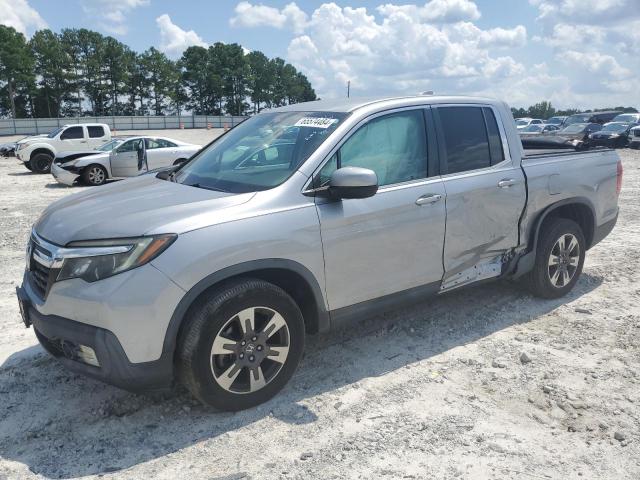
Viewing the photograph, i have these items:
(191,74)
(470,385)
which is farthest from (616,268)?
(191,74)

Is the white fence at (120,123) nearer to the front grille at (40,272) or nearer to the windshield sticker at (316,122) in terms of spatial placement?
the windshield sticker at (316,122)

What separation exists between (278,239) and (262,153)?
34.8 inches

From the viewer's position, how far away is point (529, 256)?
484 centimetres

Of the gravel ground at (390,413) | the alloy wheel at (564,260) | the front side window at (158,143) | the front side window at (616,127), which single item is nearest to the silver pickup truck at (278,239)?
the alloy wheel at (564,260)

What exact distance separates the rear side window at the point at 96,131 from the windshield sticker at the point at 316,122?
19.8 metres

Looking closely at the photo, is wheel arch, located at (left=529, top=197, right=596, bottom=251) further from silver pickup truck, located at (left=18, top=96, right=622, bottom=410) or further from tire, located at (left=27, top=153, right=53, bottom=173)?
tire, located at (left=27, top=153, right=53, bottom=173)

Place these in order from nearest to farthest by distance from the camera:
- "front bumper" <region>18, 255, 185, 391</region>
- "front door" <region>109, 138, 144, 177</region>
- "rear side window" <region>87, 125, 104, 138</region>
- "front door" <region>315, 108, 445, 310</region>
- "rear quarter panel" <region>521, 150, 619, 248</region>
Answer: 1. "front bumper" <region>18, 255, 185, 391</region>
2. "front door" <region>315, 108, 445, 310</region>
3. "rear quarter panel" <region>521, 150, 619, 248</region>
4. "front door" <region>109, 138, 144, 177</region>
5. "rear side window" <region>87, 125, 104, 138</region>

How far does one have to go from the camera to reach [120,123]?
57438 mm

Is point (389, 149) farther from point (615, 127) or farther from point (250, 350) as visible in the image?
point (615, 127)

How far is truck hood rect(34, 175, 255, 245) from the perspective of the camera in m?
3.06

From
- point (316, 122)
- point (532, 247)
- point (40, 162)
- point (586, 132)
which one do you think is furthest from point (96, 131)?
point (586, 132)

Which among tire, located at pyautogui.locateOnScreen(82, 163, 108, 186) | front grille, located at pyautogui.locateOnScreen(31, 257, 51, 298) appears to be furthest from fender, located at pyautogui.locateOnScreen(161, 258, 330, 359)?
tire, located at pyautogui.locateOnScreen(82, 163, 108, 186)

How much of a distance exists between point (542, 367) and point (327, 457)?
1828 millimetres

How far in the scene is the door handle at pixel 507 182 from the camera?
14.6 feet
